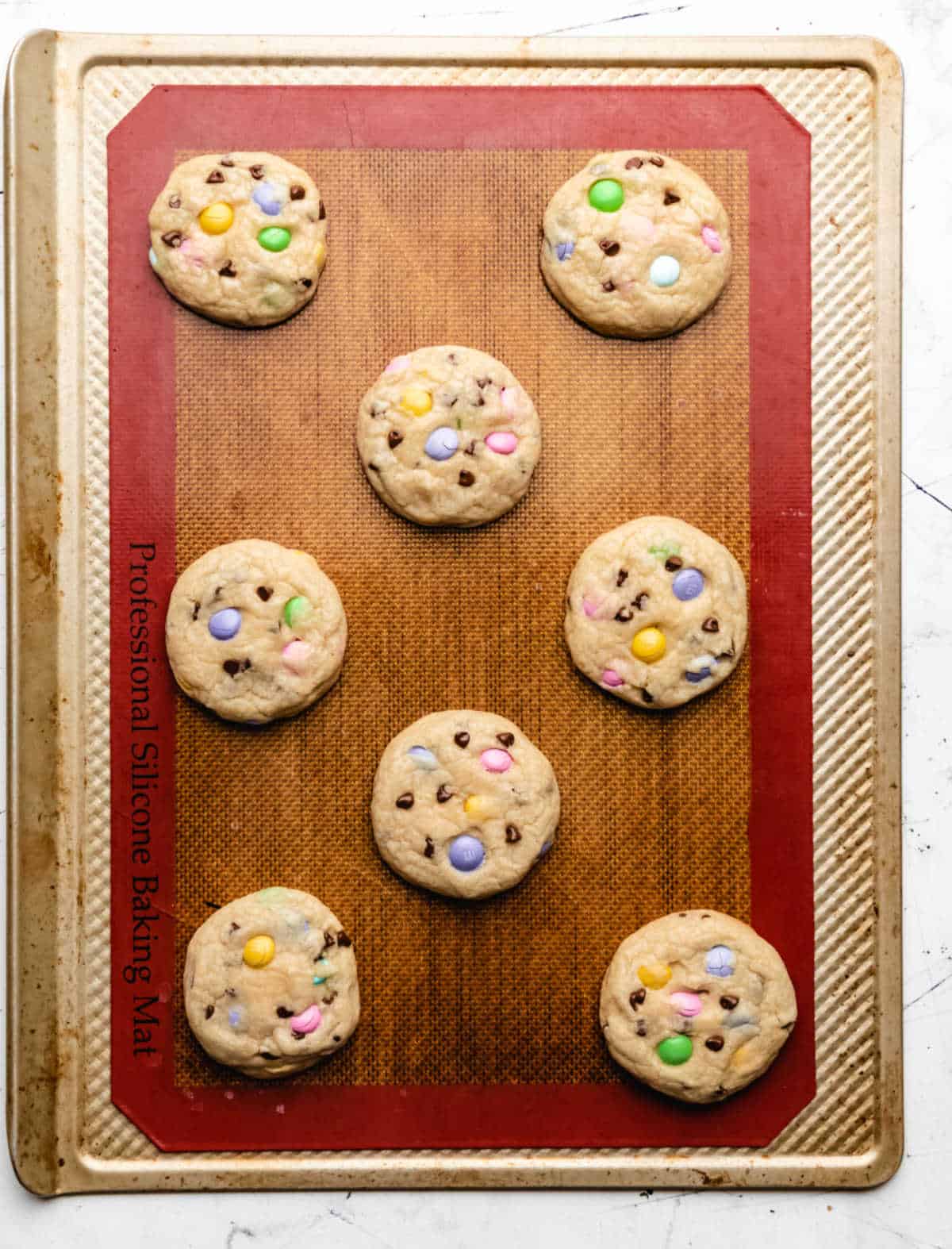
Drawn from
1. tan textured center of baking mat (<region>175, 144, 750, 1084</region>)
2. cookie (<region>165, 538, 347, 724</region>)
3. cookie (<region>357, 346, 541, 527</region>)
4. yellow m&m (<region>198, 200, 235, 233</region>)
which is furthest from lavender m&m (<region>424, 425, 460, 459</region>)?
yellow m&m (<region>198, 200, 235, 233</region>)

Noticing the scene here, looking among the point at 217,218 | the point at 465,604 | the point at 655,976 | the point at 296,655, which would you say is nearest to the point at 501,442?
the point at 465,604

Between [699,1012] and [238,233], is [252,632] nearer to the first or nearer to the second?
[238,233]

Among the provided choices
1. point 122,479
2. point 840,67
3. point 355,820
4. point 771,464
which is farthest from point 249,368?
point 840,67

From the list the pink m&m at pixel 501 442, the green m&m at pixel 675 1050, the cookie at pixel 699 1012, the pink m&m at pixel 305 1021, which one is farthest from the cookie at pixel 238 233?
the green m&m at pixel 675 1050

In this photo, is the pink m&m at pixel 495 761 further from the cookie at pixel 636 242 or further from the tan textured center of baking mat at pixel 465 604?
the cookie at pixel 636 242

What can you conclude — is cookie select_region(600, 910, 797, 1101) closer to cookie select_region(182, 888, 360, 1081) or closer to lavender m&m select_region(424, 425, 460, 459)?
cookie select_region(182, 888, 360, 1081)

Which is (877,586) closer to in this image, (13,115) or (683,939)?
(683,939)
